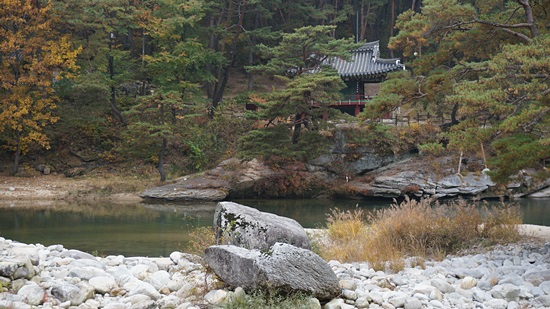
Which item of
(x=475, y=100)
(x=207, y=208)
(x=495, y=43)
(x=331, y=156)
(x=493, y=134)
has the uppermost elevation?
(x=495, y=43)

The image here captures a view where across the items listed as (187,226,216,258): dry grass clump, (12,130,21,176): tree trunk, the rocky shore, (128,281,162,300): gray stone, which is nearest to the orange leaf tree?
(12,130,21,176): tree trunk

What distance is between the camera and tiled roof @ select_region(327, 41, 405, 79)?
24.3 metres

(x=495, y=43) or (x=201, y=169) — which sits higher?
(x=495, y=43)

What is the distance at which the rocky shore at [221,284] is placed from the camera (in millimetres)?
5090

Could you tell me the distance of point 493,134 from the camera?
21.6 ft

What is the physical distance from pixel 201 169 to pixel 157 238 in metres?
9.54

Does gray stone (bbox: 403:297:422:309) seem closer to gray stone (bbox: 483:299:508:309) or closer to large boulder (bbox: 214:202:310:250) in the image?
gray stone (bbox: 483:299:508:309)

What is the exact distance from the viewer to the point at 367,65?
83.2ft

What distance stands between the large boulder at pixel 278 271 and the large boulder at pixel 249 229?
85 centimetres

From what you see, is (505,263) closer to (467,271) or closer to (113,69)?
(467,271)

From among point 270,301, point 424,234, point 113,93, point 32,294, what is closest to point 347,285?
point 270,301

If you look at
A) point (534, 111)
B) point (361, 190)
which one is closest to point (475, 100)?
point (534, 111)

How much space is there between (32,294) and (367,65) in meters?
22.3

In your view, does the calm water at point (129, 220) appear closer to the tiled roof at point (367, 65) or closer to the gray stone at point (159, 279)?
the gray stone at point (159, 279)
